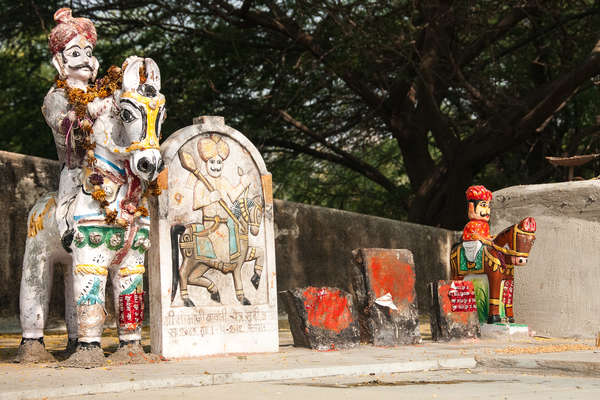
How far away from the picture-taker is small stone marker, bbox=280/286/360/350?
8.31 m

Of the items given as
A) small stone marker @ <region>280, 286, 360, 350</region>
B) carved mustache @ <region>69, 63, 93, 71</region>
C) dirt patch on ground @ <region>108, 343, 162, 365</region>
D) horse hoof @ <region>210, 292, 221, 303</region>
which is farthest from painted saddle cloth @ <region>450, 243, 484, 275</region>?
carved mustache @ <region>69, 63, 93, 71</region>

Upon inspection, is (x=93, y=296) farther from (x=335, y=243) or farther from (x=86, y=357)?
(x=335, y=243)

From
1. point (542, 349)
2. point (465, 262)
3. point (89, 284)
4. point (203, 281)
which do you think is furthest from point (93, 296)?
point (465, 262)

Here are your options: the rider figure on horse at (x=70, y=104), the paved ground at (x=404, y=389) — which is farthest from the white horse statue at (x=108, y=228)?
the paved ground at (x=404, y=389)

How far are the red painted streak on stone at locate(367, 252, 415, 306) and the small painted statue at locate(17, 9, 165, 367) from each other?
8.11 ft

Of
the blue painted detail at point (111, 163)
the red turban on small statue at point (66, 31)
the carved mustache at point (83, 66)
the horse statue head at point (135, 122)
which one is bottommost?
the blue painted detail at point (111, 163)

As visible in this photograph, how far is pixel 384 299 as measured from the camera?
8.71 m

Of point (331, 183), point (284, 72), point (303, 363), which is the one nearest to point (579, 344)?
point (303, 363)

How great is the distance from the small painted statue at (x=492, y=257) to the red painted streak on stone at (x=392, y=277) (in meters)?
0.88

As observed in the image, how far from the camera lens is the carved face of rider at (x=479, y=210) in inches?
378

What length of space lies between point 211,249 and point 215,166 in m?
0.76

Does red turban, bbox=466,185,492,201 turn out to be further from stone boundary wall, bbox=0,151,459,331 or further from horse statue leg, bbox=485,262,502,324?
stone boundary wall, bbox=0,151,459,331

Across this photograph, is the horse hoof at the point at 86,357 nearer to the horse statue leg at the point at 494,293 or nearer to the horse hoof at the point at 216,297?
the horse hoof at the point at 216,297

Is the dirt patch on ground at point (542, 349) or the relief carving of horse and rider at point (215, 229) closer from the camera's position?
the relief carving of horse and rider at point (215, 229)
